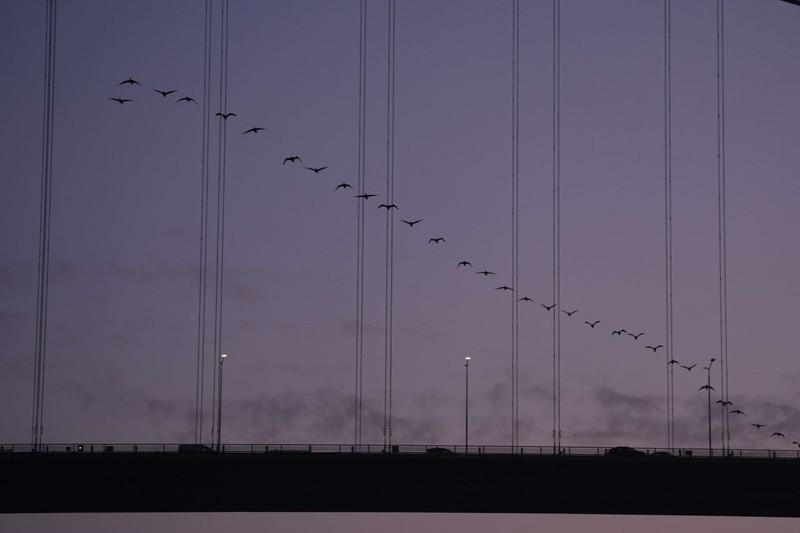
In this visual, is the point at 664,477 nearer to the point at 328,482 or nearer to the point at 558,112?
the point at 328,482

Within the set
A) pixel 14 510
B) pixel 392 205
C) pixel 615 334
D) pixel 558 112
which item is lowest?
pixel 14 510

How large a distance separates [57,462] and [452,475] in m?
23.9

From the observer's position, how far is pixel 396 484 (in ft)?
329

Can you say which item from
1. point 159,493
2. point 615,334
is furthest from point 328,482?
point 615,334

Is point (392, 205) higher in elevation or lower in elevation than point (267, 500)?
higher

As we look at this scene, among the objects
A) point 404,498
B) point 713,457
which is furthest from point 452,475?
point 713,457

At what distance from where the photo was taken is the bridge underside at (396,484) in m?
96.2

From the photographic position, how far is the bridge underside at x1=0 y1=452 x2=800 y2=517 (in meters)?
96.2

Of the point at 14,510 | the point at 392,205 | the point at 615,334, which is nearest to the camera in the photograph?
the point at 14,510

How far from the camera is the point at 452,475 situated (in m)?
101

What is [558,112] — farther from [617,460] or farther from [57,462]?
[57,462]

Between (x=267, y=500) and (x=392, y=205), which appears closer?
(x=267, y=500)

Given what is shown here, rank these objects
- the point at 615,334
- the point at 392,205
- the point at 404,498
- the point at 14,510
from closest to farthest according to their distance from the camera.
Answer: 1. the point at 14,510
2. the point at 404,498
3. the point at 392,205
4. the point at 615,334

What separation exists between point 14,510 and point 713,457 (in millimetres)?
43945
